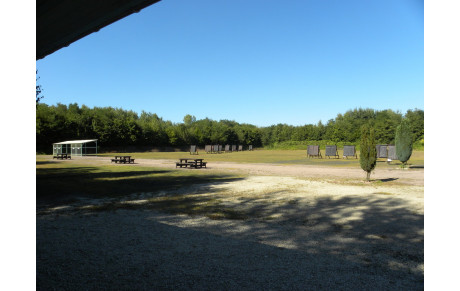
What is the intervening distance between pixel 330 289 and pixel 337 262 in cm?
79

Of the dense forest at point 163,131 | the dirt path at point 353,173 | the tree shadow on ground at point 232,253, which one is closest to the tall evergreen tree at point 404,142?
the dirt path at point 353,173

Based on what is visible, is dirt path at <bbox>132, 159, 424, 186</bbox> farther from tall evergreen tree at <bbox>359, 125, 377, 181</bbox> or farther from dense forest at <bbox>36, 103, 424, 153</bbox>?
dense forest at <bbox>36, 103, 424, 153</bbox>

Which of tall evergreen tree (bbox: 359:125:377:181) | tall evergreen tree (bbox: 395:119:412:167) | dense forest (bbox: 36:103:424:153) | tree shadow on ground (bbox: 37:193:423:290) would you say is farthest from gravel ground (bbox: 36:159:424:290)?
dense forest (bbox: 36:103:424:153)

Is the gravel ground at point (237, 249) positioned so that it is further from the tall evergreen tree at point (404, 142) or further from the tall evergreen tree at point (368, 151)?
the tall evergreen tree at point (404, 142)

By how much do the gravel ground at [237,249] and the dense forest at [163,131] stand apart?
38175mm

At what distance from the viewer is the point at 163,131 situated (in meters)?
64.1

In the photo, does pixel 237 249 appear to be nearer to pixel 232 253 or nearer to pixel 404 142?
pixel 232 253

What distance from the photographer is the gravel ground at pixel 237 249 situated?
3021 mm

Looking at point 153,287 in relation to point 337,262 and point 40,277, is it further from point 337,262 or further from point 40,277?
point 337,262

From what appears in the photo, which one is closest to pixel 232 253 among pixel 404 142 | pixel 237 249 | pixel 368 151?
pixel 237 249

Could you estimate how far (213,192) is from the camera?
948 cm

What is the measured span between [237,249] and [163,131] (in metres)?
62.1
